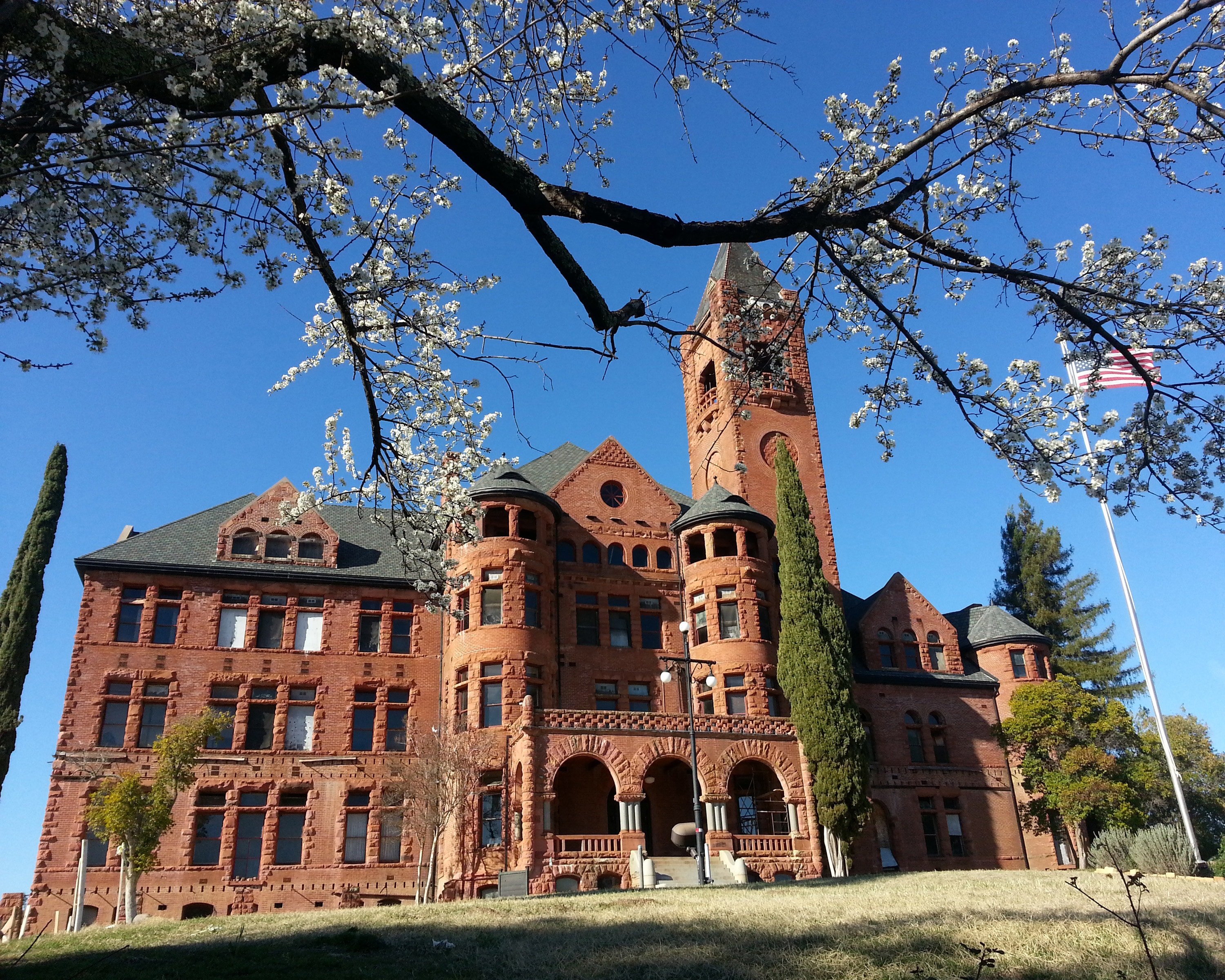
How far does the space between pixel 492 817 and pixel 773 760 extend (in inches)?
380

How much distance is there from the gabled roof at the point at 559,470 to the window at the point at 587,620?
4797mm

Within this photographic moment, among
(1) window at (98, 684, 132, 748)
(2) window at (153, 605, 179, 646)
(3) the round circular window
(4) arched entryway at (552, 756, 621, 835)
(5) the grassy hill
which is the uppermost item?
(3) the round circular window

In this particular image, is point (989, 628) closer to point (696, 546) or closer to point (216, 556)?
point (696, 546)

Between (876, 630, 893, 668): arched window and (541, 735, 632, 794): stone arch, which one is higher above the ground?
(876, 630, 893, 668): arched window

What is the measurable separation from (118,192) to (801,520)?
32.3 metres

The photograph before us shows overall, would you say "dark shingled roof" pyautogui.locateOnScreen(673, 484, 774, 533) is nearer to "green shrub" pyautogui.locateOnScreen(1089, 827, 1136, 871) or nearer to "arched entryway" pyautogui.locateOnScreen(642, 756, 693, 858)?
"arched entryway" pyautogui.locateOnScreen(642, 756, 693, 858)

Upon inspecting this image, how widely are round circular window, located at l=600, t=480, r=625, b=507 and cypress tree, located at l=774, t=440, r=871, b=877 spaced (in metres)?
6.75

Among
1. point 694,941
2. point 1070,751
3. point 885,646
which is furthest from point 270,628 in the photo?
point 1070,751

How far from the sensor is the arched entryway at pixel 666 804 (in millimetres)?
33344

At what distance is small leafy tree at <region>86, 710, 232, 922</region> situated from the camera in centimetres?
2483

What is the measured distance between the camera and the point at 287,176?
717cm

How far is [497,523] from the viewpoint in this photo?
36031 millimetres

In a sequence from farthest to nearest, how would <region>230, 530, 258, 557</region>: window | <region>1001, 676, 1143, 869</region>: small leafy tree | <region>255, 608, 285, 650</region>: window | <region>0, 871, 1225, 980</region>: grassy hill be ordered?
<region>230, 530, 258, 557</region>: window
<region>1001, 676, 1143, 869</region>: small leafy tree
<region>255, 608, 285, 650</region>: window
<region>0, 871, 1225, 980</region>: grassy hill

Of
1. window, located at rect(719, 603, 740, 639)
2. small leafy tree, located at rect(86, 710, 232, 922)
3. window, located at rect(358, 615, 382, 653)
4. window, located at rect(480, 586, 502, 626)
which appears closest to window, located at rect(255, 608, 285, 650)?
window, located at rect(358, 615, 382, 653)
